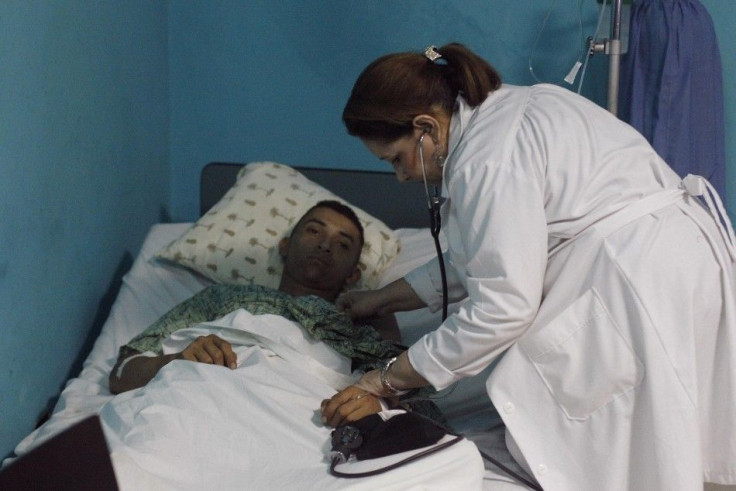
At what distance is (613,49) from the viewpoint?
2809 millimetres

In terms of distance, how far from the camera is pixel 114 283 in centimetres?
288

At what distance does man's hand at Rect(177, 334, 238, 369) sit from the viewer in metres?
1.93

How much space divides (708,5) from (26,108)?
2155 mm

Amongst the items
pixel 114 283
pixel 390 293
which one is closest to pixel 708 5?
pixel 390 293

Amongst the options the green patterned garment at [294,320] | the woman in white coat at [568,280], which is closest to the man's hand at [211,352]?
the green patterned garment at [294,320]

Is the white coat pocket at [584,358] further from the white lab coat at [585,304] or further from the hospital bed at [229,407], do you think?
the hospital bed at [229,407]

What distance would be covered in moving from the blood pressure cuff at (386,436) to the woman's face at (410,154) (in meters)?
0.44

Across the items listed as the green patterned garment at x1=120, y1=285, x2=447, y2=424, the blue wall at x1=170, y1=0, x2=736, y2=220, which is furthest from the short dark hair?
the blue wall at x1=170, y1=0, x2=736, y2=220

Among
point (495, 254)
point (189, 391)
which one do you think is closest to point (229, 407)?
point (189, 391)

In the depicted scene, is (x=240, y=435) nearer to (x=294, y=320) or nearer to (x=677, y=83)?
(x=294, y=320)

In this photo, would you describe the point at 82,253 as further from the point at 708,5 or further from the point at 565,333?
the point at 708,5

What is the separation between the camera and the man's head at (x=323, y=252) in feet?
8.04

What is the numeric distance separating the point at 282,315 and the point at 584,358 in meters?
0.79

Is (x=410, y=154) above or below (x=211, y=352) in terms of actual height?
above
